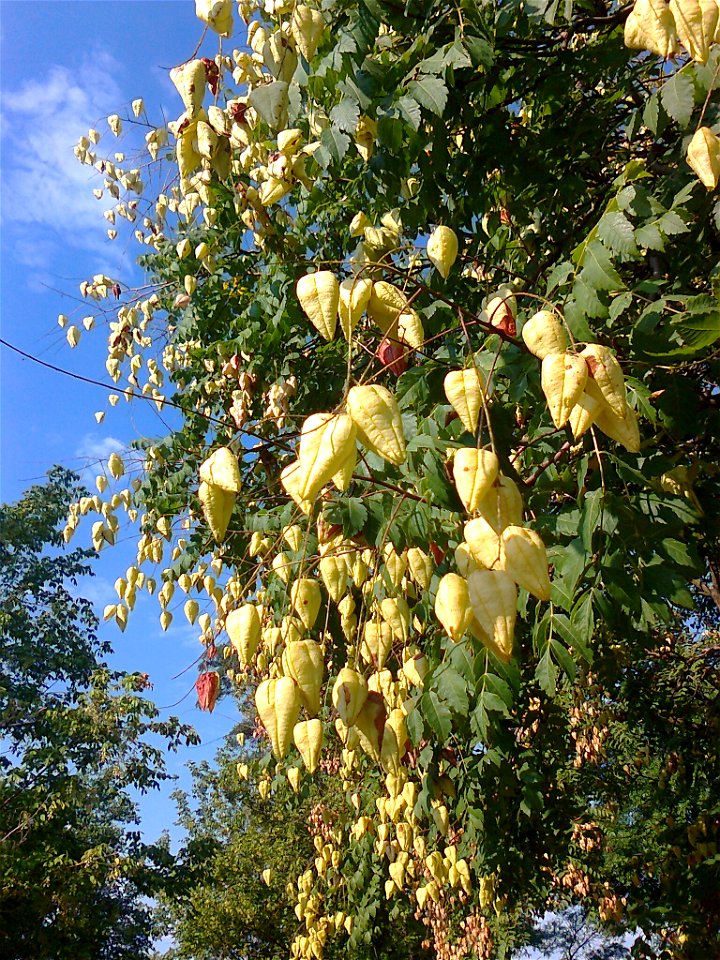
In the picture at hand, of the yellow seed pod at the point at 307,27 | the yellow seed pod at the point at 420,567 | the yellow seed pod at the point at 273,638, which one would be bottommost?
the yellow seed pod at the point at 273,638

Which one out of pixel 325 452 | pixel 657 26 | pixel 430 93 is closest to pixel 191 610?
pixel 430 93

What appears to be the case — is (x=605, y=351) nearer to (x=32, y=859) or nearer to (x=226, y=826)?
(x=32, y=859)

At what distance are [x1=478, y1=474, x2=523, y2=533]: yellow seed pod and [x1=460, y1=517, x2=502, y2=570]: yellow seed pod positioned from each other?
0.01 meters

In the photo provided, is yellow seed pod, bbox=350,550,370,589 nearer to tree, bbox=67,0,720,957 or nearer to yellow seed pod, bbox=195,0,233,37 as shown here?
tree, bbox=67,0,720,957

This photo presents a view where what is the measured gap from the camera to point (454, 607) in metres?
1.11

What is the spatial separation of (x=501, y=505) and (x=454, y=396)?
7.6 inches

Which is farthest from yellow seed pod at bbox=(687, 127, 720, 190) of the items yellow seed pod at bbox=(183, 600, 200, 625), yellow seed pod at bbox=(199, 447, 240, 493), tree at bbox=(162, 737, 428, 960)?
tree at bbox=(162, 737, 428, 960)

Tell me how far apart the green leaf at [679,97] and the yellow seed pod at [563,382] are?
3.25ft

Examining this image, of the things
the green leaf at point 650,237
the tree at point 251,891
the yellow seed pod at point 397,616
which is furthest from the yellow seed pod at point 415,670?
the tree at point 251,891

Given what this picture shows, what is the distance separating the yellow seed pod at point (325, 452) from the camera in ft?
3.24

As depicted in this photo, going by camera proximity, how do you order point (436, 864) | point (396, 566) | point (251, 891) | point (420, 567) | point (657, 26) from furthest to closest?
point (251, 891) → point (436, 864) → point (396, 566) → point (420, 567) → point (657, 26)

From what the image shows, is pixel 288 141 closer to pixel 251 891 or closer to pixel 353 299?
pixel 353 299

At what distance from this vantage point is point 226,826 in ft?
37.2

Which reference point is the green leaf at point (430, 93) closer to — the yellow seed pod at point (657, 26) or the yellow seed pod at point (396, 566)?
the yellow seed pod at point (657, 26)
